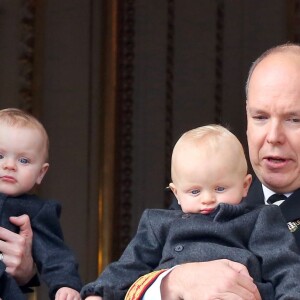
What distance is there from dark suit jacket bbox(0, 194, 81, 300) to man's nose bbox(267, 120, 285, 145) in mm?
622

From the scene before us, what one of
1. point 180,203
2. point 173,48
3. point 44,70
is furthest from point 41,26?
point 180,203

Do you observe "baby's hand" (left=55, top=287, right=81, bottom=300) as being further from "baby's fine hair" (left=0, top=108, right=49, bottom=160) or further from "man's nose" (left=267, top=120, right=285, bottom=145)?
"man's nose" (left=267, top=120, right=285, bottom=145)

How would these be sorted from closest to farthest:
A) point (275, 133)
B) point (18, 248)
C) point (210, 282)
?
point (210, 282)
point (275, 133)
point (18, 248)

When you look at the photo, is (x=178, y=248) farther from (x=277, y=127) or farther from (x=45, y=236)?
(x=45, y=236)

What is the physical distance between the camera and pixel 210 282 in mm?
3270

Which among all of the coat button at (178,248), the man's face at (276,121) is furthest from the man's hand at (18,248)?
the man's face at (276,121)

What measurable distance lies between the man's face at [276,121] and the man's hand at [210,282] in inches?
16.7

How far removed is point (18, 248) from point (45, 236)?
10 cm

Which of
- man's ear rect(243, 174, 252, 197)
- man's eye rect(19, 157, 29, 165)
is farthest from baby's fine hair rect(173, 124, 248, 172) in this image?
man's eye rect(19, 157, 29, 165)

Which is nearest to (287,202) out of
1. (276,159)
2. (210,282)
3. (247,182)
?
(276,159)

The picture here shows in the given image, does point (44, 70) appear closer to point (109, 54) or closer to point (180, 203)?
point (109, 54)

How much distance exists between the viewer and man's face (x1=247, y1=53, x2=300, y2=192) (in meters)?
3.60

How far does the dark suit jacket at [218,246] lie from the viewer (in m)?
3.29

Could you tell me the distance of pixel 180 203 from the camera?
3.46 m
